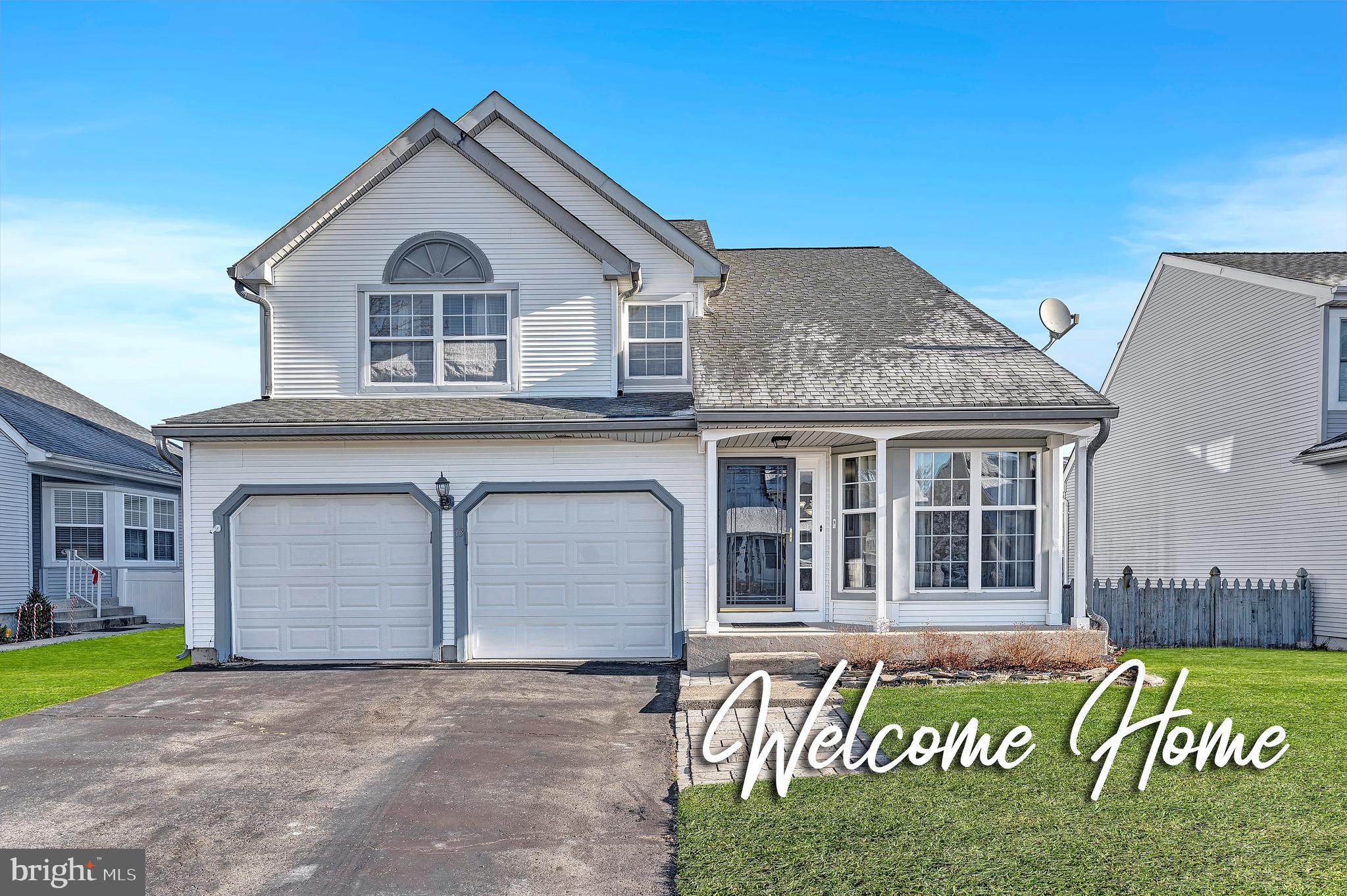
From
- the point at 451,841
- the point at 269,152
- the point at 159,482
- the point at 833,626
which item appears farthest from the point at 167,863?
the point at 159,482

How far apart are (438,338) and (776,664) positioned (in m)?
6.71

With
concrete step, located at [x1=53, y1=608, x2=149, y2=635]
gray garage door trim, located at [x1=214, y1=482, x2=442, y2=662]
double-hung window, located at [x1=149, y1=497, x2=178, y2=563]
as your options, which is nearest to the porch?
gray garage door trim, located at [x1=214, y1=482, x2=442, y2=662]

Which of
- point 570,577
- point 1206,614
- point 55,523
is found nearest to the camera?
point 570,577

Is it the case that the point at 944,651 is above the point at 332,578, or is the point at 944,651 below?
below

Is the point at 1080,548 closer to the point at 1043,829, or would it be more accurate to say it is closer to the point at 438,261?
the point at 1043,829

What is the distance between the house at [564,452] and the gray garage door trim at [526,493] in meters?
0.03

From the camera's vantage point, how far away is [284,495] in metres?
13.5

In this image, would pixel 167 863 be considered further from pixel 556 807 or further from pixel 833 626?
pixel 833 626

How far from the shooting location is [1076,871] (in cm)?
523

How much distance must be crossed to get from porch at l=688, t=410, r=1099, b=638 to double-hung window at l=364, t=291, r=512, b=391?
362cm

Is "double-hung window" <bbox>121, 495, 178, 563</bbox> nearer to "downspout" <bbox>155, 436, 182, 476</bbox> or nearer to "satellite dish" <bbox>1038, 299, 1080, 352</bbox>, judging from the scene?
"downspout" <bbox>155, 436, 182, 476</bbox>

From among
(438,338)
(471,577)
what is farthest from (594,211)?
(471,577)

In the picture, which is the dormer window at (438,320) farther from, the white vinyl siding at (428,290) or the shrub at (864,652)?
the shrub at (864,652)

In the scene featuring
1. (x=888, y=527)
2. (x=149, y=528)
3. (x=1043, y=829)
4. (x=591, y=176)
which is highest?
(x=591, y=176)
